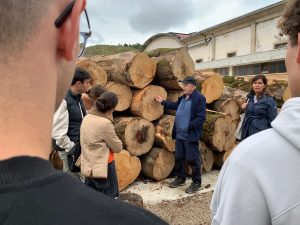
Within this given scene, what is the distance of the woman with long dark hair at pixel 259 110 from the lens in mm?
A: 4676

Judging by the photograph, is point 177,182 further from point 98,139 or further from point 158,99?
point 98,139

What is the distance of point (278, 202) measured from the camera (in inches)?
40.5

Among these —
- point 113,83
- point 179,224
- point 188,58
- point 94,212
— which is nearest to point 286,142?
point 94,212

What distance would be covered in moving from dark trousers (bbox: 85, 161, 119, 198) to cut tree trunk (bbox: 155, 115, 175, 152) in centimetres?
187

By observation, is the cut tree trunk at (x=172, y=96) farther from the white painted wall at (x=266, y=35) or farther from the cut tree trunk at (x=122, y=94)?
the white painted wall at (x=266, y=35)

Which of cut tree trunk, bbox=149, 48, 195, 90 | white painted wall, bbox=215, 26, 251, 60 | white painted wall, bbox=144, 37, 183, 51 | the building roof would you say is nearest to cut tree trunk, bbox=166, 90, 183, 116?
cut tree trunk, bbox=149, 48, 195, 90

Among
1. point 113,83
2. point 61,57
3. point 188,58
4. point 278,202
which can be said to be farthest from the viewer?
point 188,58

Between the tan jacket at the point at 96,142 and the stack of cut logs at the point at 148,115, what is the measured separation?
4.80ft

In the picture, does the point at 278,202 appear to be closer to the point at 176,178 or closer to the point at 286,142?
the point at 286,142

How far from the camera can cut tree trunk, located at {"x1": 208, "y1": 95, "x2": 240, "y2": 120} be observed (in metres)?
6.19

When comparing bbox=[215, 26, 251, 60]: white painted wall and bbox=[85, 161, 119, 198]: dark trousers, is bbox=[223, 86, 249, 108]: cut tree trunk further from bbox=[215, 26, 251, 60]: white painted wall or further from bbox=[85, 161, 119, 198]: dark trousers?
bbox=[215, 26, 251, 60]: white painted wall

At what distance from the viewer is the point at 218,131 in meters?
5.85

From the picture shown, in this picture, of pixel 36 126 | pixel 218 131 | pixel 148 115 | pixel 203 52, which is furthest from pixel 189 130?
pixel 203 52

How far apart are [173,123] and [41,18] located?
4944 mm
